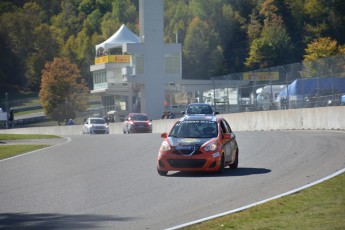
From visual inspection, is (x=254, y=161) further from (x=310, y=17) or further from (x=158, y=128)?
(x=310, y=17)

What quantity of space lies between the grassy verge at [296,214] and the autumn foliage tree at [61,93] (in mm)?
86917

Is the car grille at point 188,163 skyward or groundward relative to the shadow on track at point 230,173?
skyward

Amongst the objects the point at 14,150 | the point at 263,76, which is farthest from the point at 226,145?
the point at 263,76

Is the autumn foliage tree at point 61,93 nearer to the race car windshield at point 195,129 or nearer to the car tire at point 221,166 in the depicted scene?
the race car windshield at point 195,129

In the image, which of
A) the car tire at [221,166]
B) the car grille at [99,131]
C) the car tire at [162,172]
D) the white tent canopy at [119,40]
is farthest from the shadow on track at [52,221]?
the white tent canopy at [119,40]

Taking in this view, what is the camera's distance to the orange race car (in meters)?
18.8

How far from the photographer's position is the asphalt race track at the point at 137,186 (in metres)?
13.1

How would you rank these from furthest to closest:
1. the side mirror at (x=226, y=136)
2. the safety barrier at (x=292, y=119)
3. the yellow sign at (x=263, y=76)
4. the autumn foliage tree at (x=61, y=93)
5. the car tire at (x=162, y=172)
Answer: the autumn foliage tree at (x=61, y=93)
the yellow sign at (x=263, y=76)
the safety barrier at (x=292, y=119)
the side mirror at (x=226, y=136)
the car tire at (x=162, y=172)

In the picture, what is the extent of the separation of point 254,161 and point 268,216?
384 inches

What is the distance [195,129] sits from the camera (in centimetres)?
1992

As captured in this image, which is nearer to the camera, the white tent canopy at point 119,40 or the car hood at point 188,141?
the car hood at point 188,141

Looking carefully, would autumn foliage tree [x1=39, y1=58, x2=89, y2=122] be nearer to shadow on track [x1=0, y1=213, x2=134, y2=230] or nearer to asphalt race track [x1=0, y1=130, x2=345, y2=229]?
asphalt race track [x1=0, y1=130, x2=345, y2=229]

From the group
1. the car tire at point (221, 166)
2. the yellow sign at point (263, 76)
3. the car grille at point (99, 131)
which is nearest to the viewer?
the car tire at point (221, 166)

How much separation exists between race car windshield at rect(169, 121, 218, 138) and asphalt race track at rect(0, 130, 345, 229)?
986 mm
